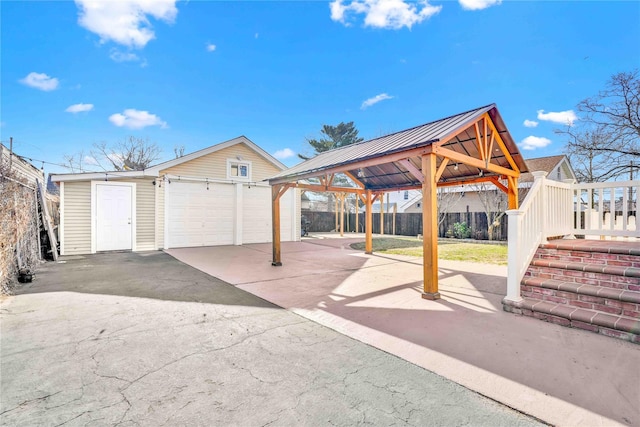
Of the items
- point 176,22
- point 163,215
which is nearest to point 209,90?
point 176,22

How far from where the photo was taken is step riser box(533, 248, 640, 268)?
3.37m

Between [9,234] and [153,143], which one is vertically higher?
[153,143]

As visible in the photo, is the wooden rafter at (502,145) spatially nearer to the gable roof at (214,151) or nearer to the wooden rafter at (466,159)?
the wooden rafter at (466,159)

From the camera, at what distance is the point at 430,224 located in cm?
426

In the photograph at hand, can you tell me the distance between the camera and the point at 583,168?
1389 cm

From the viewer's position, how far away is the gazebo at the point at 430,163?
4.23m

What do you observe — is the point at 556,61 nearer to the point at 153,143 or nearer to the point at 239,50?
the point at 239,50

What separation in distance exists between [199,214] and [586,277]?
11011 mm

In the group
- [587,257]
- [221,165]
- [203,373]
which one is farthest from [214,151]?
[587,257]

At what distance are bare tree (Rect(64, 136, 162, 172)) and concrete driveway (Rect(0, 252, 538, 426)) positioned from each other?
2207cm

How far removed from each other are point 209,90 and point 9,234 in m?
13.5

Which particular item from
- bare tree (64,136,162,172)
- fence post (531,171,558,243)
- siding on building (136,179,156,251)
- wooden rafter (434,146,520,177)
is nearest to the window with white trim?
siding on building (136,179,156,251)

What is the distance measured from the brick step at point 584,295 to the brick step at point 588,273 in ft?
0.32

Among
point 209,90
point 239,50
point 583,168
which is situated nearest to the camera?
point 239,50
